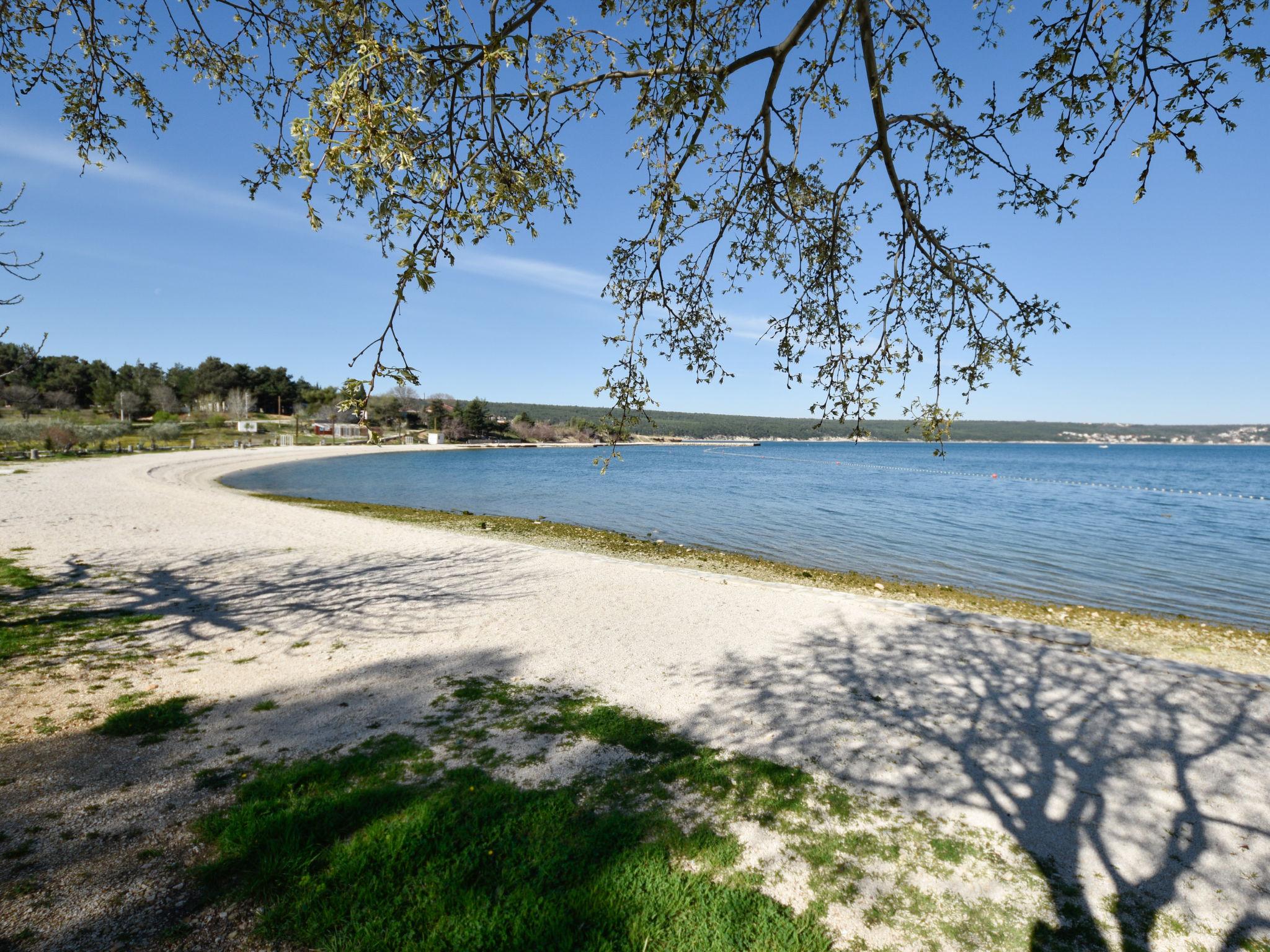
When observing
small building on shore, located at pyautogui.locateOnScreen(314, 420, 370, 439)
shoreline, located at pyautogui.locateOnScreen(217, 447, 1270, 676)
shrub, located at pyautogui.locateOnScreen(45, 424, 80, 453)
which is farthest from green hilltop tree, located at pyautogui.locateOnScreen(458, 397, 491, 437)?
shoreline, located at pyautogui.locateOnScreen(217, 447, 1270, 676)

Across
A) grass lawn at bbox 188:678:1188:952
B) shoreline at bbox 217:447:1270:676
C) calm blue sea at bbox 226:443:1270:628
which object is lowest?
calm blue sea at bbox 226:443:1270:628

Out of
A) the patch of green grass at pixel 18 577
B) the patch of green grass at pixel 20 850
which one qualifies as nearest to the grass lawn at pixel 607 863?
the patch of green grass at pixel 20 850

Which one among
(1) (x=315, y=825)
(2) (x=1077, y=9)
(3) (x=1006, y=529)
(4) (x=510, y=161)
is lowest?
(3) (x=1006, y=529)

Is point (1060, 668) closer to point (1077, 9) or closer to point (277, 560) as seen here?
point (1077, 9)

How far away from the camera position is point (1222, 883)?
12.5 ft

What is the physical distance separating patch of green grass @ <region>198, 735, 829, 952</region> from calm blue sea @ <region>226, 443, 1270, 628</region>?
912cm

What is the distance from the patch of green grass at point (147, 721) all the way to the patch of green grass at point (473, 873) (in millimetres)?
1676

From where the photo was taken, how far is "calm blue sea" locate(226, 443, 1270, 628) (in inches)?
625

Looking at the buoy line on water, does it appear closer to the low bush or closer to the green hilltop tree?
the green hilltop tree

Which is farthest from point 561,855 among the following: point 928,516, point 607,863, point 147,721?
point 928,516

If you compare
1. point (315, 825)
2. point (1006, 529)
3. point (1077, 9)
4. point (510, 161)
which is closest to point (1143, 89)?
point (1077, 9)

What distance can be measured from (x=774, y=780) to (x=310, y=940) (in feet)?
11.2

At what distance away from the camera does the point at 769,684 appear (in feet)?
22.6

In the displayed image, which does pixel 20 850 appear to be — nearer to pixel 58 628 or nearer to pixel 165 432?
pixel 58 628
